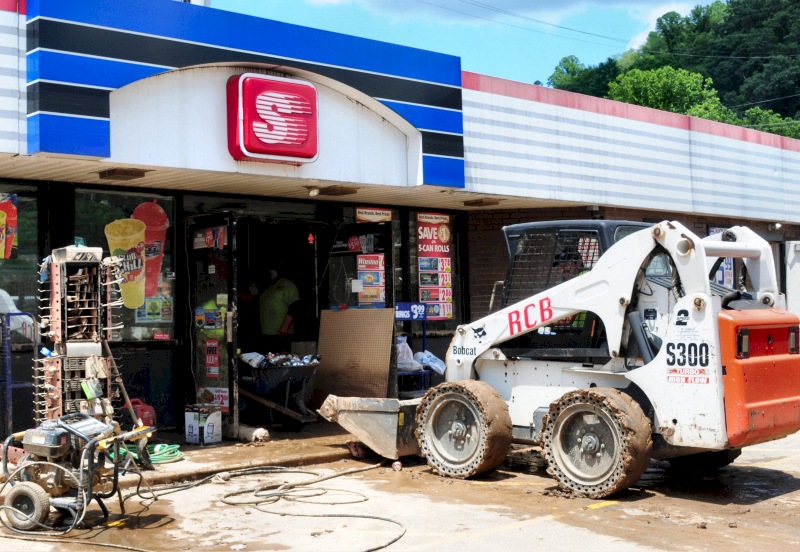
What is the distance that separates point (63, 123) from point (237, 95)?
1.98 meters

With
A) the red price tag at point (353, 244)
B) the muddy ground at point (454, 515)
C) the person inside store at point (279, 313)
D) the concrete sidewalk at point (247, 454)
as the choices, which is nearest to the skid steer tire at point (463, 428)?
the muddy ground at point (454, 515)

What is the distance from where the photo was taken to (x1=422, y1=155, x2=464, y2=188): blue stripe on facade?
41.3 ft

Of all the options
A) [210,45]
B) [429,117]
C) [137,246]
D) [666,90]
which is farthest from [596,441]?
Result: [666,90]

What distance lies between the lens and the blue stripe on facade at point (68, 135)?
9289mm

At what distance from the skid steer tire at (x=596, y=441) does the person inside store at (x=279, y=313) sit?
19.8 feet

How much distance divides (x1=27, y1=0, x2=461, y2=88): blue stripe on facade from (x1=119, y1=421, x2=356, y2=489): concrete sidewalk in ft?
14.7

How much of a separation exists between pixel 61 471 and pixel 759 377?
5.74m

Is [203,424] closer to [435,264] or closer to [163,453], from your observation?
[163,453]

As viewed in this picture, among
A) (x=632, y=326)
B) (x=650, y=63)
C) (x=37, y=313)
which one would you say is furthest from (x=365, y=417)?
(x=650, y=63)

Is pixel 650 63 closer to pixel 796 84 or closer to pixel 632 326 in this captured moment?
pixel 796 84

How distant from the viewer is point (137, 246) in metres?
12.1

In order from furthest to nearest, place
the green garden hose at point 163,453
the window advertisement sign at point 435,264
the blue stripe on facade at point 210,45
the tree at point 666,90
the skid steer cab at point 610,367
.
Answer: the tree at point 666,90 < the window advertisement sign at point 435,264 < the green garden hose at point 163,453 < the blue stripe on facade at point 210,45 < the skid steer cab at point 610,367

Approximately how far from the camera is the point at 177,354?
12.4m

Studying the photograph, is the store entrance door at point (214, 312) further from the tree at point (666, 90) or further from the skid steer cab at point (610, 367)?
the tree at point (666, 90)
